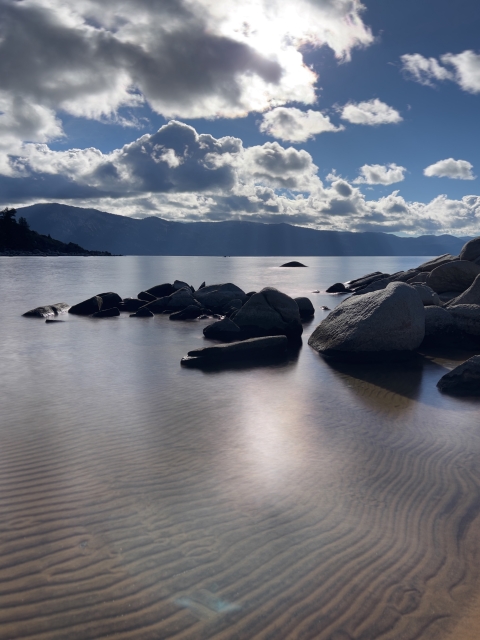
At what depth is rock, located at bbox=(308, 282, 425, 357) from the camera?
44.3 feet

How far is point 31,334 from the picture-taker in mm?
18953

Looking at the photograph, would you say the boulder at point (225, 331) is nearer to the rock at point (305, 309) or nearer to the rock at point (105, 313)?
the rock at point (105, 313)

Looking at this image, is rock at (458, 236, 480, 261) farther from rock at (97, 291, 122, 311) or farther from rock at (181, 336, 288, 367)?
rock at (97, 291, 122, 311)

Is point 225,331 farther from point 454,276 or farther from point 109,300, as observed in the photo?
point 454,276

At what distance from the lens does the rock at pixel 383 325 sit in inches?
532

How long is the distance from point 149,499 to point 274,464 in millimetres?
2008

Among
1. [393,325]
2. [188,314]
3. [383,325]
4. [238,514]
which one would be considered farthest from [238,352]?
[188,314]

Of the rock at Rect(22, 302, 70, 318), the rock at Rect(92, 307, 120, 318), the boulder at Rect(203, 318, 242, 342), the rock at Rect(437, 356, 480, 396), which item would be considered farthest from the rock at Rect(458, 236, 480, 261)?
the rock at Rect(22, 302, 70, 318)

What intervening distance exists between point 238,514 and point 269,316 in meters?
12.4

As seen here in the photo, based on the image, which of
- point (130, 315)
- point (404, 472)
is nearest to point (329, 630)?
point (404, 472)

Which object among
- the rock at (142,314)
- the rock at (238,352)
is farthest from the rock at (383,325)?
the rock at (142,314)

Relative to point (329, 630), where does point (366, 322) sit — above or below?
above

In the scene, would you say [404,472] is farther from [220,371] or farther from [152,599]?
[220,371]

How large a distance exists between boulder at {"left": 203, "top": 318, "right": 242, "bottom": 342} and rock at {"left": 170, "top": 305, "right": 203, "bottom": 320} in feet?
18.4
